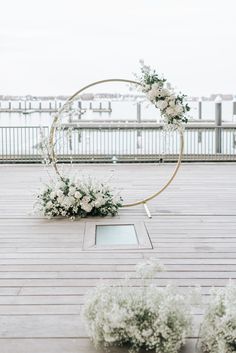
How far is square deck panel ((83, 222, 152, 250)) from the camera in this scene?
14.4 ft

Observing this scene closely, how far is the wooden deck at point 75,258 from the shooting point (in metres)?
2.74

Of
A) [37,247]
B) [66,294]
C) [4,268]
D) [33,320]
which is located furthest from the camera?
[37,247]

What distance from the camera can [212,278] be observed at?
11.6 feet

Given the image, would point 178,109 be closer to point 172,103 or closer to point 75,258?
point 172,103

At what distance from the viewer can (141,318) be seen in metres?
2.40

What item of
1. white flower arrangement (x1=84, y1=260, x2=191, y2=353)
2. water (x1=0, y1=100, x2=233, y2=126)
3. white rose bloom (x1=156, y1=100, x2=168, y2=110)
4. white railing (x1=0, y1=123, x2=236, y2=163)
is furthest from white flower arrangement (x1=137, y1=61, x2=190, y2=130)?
water (x1=0, y1=100, x2=233, y2=126)

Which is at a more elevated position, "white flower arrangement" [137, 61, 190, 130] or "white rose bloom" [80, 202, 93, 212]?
"white flower arrangement" [137, 61, 190, 130]

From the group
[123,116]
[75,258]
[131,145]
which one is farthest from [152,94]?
[123,116]

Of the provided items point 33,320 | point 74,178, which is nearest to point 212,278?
point 33,320

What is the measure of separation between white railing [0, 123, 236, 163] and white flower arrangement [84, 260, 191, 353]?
756 cm

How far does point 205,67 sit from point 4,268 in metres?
9.38

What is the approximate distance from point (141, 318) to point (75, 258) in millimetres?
1687

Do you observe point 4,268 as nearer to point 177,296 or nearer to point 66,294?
point 66,294

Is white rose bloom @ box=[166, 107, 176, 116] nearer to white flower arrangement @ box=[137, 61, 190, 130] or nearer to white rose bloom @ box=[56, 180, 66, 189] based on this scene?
white flower arrangement @ box=[137, 61, 190, 130]
